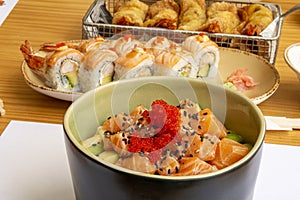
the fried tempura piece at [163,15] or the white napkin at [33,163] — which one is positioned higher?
the fried tempura piece at [163,15]

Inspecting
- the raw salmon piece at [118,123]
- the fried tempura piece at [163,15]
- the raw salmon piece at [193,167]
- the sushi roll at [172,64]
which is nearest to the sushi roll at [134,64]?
the sushi roll at [172,64]

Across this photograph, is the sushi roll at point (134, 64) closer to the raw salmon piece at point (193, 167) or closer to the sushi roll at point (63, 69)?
the sushi roll at point (63, 69)

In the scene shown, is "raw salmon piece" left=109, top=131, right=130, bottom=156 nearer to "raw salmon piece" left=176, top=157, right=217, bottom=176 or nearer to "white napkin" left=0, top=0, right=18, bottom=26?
"raw salmon piece" left=176, top=157, right=217, bottom=176

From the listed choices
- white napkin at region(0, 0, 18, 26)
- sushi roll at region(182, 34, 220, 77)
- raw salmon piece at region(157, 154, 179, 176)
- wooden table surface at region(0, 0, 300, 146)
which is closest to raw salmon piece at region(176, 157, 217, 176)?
raw salmon piece at region(157, 154, 179, 176)

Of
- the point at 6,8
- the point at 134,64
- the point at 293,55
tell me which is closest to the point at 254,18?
the point at 293,55

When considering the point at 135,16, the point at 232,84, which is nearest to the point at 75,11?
the point at 135,16

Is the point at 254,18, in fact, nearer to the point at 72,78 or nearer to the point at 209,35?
the point at 209,35
